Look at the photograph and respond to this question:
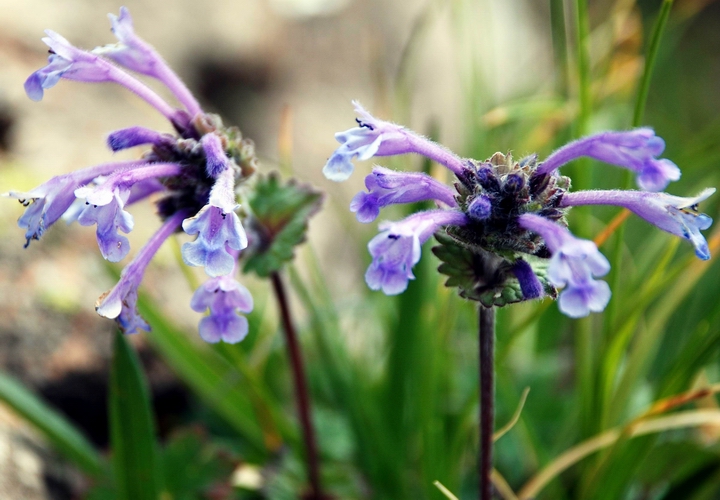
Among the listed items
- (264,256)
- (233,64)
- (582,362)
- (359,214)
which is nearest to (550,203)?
(359,214)

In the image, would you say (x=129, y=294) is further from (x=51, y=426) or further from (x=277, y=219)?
(x=51, y=426)

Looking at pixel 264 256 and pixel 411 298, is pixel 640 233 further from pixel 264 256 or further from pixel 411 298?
pixel 264 256

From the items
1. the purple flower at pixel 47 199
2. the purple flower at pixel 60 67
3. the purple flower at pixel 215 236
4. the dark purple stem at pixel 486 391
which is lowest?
the dark purple stem at pixel 486 391

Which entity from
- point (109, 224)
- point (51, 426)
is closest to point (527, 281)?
point (109, 224)

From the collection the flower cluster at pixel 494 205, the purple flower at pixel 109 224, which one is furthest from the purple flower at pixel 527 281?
the purple flower at pixel 109 224

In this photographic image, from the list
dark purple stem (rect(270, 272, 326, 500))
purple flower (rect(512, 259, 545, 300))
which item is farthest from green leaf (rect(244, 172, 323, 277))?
purple flower (rect(512, 259, 545, 300))

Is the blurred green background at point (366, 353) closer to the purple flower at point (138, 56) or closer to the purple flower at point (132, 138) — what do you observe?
the purple flower at point (132, 138)

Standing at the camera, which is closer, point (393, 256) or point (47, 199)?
point (393, 256)
